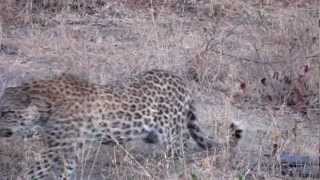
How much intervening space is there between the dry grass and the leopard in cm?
18

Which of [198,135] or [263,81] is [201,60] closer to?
[263,81]

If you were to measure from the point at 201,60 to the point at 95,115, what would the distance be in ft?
7.02

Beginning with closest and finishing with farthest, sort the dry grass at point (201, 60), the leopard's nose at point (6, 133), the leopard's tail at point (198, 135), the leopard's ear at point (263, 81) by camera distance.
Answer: the leopard's nose at point (6, 133)
the dry grass at point (201, 60)
the leopard's tail at point (198, 135)
the leopard's ear at point (263, 81)

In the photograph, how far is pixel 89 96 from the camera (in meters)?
5.87

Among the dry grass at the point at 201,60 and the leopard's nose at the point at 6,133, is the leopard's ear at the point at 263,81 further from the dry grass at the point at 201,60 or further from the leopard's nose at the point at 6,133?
the leopard's nose at the point at 6,133

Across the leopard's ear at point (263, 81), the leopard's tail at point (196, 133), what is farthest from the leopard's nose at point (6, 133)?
the leopard's ear at point (263, 81)

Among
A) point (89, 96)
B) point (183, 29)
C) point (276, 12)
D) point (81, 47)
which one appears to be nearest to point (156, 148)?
point (89, 96)

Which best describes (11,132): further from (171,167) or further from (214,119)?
(214,119)

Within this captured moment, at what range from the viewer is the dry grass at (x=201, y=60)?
20.1 ft

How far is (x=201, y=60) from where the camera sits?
777cm

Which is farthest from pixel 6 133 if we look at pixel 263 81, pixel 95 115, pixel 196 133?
pixel 263 81

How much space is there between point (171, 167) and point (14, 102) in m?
1.13

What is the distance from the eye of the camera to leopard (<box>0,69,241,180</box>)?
5.65m

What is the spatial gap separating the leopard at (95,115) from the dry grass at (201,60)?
7.0 inches
